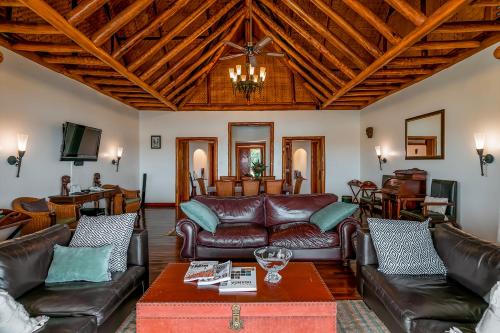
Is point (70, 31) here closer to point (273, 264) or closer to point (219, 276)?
point (219, 276)

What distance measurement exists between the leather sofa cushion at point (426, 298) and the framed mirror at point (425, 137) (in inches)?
146

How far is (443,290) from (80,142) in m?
5.81

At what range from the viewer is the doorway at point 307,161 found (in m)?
8.83

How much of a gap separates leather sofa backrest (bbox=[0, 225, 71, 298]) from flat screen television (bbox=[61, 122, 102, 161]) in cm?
337

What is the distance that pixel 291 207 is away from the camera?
422 centimetres

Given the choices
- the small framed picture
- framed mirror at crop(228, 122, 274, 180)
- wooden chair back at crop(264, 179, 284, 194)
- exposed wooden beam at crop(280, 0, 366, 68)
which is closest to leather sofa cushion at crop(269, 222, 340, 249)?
wooden chair back at crop(264, 179, 284, 194)

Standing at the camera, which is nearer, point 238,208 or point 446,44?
point 446,44

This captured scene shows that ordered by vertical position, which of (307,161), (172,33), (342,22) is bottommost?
(307,161)

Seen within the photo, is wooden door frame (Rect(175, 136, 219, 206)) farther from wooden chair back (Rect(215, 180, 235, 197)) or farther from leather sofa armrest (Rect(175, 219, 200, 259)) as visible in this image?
leather sofa armrest (Rect(175, 219, 200, 259))

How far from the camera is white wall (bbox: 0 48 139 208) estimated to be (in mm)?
4152

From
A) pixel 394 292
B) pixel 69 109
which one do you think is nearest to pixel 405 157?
pixel 394 292

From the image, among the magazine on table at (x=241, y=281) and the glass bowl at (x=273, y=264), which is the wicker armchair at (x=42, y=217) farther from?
the glass bowl at (x=273, y=264)

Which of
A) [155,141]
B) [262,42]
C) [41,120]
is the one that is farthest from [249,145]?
[41,120]

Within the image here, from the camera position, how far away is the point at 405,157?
6359 millimetres
